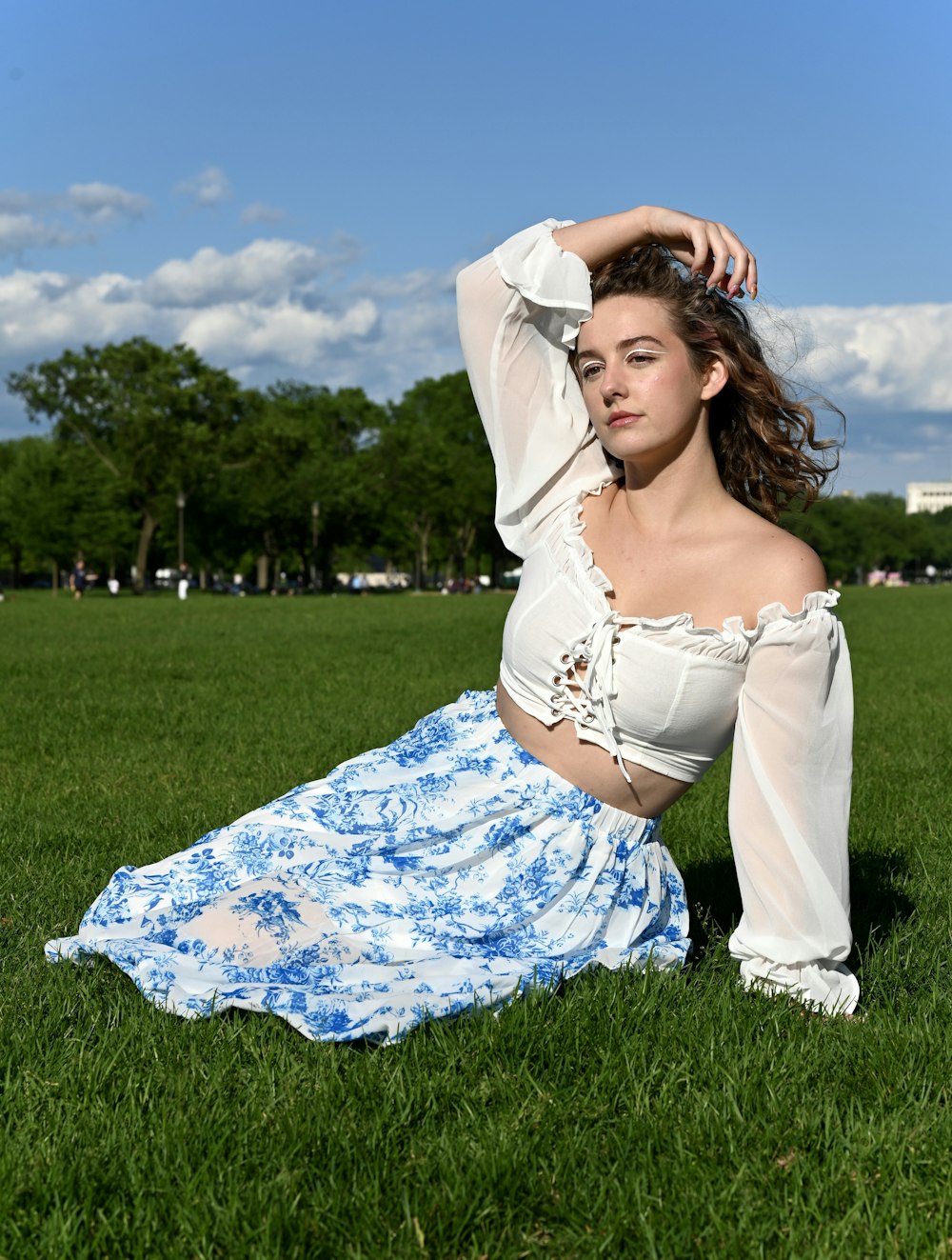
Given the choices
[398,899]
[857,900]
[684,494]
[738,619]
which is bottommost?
[857,900]

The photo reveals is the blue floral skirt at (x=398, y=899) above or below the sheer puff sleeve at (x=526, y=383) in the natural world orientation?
below

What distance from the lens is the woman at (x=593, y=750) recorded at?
3.45 metres

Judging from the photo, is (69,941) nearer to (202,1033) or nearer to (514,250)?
(202,1033)

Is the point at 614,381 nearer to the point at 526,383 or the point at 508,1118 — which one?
the point at 526,383

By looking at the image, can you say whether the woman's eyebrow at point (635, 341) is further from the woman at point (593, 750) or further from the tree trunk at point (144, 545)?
the tree trunk at point (144, 545)

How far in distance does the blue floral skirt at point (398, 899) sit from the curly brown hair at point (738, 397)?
1.04 m

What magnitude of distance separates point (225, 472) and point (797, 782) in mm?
65761

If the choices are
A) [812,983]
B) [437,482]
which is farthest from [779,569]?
[437,482]

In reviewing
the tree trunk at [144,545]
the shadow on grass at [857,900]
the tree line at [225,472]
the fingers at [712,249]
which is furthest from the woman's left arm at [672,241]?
the tree trunk at [144,545]

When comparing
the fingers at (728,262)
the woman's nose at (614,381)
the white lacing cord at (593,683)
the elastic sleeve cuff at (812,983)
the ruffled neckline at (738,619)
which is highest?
the fingers at (728,262)

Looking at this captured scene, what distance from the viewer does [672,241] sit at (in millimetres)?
3568

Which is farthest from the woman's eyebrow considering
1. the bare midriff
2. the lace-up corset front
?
the bare midriff

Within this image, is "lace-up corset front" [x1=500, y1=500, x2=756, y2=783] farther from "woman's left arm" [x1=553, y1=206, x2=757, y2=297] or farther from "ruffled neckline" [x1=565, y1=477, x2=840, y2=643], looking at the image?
"woman's left arm" [x1=553, y1=206, x2=757, y2=297]

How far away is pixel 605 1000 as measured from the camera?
368 centimetres
